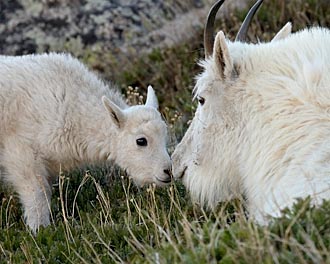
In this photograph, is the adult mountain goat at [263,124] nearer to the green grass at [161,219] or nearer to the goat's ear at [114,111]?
the green grass at [161,219]

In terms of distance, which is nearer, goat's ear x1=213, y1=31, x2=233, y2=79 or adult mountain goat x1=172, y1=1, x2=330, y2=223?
adult mountain goat x1=172, y1=1, x2=330, y2=223

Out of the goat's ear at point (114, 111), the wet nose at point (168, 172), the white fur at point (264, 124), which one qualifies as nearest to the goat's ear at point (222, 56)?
the white fur at point (264, 124)

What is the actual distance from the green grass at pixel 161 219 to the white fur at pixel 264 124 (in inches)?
9.7

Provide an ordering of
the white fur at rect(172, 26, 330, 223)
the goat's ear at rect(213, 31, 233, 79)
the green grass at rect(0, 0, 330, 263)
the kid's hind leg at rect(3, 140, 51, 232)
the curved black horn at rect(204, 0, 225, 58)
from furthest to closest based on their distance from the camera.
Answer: the kid's hind leg at rect(3, 140, 51, 232), the curved black horn at rect(204, 0, 225, 58), the goat's ear at rect(213, 31, 233, 79), the white fur at rect(172, 26, 330, 223), the green grass at rect(0, 0, 330, 263)

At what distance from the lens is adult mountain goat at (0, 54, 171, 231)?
313 inches

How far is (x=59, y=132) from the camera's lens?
26.6 ft

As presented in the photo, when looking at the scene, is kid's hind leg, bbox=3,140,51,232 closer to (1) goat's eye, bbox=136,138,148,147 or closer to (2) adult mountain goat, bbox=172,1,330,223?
(1) goat's eye, bbox=136,138,148,147

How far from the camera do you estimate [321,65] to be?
18.3 feet

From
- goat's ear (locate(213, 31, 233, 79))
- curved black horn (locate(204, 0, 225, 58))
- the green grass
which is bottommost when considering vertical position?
the green grass

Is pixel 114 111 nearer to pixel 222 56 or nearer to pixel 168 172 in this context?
pixel 168 172

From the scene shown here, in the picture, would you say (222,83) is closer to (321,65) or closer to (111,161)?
(321,65)

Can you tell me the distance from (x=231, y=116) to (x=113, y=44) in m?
8.70

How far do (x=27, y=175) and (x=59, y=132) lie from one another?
516 millimetres

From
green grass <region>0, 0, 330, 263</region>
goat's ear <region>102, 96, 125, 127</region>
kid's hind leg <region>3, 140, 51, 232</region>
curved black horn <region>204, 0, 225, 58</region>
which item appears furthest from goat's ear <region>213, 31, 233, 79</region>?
kid's hind leg <region>3, 140, 51, 232</region>
